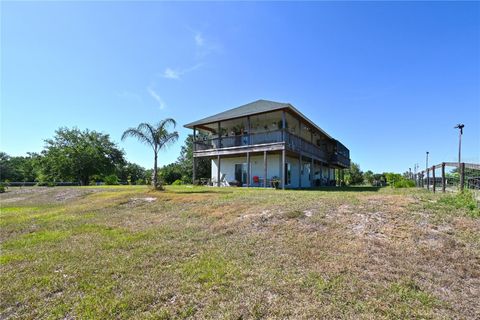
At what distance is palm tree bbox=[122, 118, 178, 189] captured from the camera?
48.0 feet

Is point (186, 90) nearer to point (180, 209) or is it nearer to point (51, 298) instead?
point (180, 209)

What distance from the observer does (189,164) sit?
39.5m

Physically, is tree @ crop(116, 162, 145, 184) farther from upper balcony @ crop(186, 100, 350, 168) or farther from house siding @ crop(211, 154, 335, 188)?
upper balcony @ crop(186, 100, 350, 168)

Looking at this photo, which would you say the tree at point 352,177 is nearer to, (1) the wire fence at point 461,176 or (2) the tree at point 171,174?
(2) the tree at point 171,174

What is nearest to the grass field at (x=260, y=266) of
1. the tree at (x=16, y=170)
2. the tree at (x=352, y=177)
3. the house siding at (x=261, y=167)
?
the house siding at (x=261, y=167)

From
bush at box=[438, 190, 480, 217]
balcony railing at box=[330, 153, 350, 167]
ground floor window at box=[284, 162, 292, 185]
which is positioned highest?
balcony railing at box=[330, 153, 350, 167]

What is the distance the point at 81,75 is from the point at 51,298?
1494cm

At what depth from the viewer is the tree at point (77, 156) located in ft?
123

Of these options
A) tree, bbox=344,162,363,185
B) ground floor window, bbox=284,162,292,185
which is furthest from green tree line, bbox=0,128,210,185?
tree, bbox=344,162,363,185

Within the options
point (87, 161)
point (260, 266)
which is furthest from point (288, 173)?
point (87, 161)

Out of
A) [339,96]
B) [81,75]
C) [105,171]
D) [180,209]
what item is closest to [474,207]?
[180,209]

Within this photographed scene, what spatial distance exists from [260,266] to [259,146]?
13.5m

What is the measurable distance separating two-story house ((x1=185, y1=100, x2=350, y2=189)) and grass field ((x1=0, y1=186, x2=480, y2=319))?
405 inches

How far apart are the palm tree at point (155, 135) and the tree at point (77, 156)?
2951 centimetres
